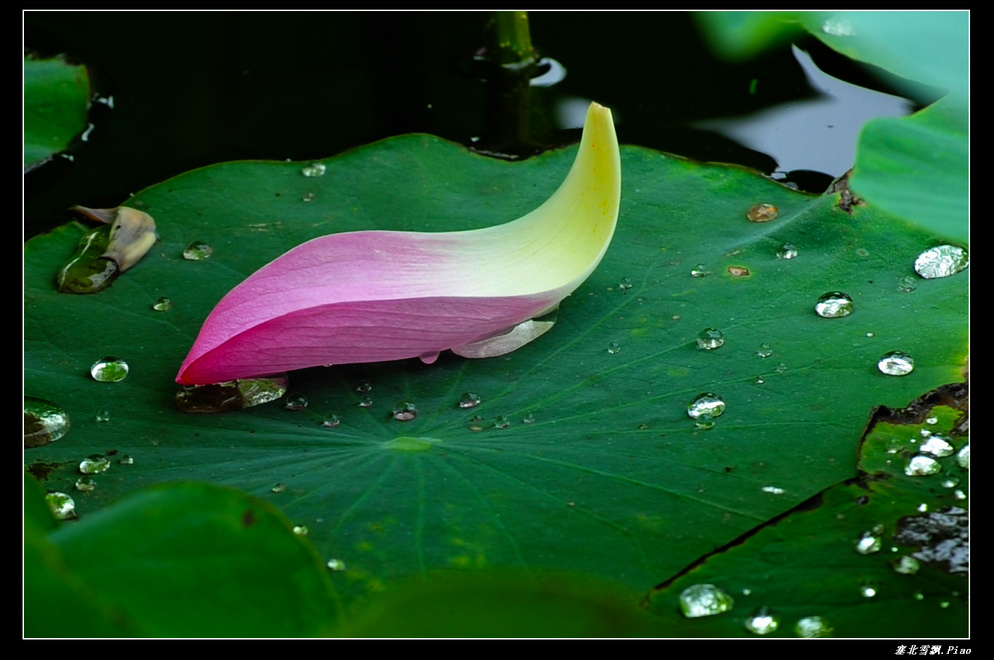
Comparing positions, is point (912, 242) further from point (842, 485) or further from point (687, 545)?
point (687, 545)

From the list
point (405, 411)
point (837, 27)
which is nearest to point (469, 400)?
point (405, 411)

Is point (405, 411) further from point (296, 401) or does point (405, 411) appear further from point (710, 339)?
point (710, 339)

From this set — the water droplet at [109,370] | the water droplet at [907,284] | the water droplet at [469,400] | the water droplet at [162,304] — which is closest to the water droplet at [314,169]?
the water droplet at [162,304]

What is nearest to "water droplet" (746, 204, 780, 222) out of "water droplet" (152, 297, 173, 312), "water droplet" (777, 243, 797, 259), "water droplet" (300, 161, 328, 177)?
"water droplet" (777, 243, 797, 259)

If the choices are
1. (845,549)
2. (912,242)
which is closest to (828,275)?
(912,242)

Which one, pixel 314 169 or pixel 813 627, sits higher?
pixel 314 169
